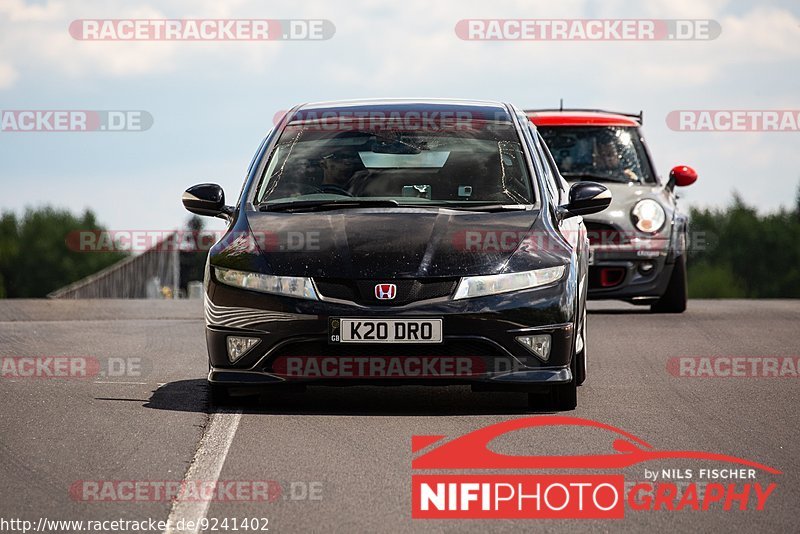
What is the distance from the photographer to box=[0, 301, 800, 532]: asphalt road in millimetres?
5375

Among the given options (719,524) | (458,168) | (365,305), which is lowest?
(719,524)

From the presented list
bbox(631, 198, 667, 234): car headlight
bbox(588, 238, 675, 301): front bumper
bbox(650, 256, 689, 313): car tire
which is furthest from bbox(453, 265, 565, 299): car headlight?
bbox(650, 256, 689, 313): car tire

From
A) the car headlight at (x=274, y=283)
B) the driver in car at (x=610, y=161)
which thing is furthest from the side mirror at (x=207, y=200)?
the driver in car at (x=610, y=161)

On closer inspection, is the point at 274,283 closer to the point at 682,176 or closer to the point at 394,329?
the point at 394,329

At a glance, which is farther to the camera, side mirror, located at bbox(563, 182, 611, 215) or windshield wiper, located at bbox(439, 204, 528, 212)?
side mirror, located at bbox(563, 182, 611, 215)

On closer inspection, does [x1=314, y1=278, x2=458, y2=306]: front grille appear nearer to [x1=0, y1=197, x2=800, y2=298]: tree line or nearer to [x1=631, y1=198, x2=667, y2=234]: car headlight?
[x1=631, y1=198, x2=667, y2=234]: car headlight

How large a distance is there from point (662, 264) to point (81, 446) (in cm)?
→ 968

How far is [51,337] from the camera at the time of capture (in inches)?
503

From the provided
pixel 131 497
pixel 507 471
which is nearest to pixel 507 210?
pixel 507 471

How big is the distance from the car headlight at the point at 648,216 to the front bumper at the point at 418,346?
301 inches

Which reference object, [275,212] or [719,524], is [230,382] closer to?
[275,212]

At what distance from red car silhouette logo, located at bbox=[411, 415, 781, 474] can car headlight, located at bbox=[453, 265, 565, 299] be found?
855 millimetres

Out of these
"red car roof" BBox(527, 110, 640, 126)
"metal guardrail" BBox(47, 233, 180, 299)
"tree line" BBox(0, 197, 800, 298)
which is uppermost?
"red car roof" BBox(527, 110, 640, 126)

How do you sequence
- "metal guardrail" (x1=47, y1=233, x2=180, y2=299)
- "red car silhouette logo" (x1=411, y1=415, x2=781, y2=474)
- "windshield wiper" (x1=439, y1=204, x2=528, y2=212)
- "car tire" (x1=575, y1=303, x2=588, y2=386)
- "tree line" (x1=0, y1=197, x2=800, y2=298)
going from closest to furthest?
"red car silhouette logo" (x1=411, y1=415, x2=781, y2=474) < "windshield wiper" (x1=439, y1=204, x2=528, y2=212) < "car tire" (x1=575, y1=303, x2=588, y2=386) < "metal guardrail" (x1=47, y1=233, x2=180, y2=299) < "tree line" (x1=0, y1=197, x2=800, y2=298)
